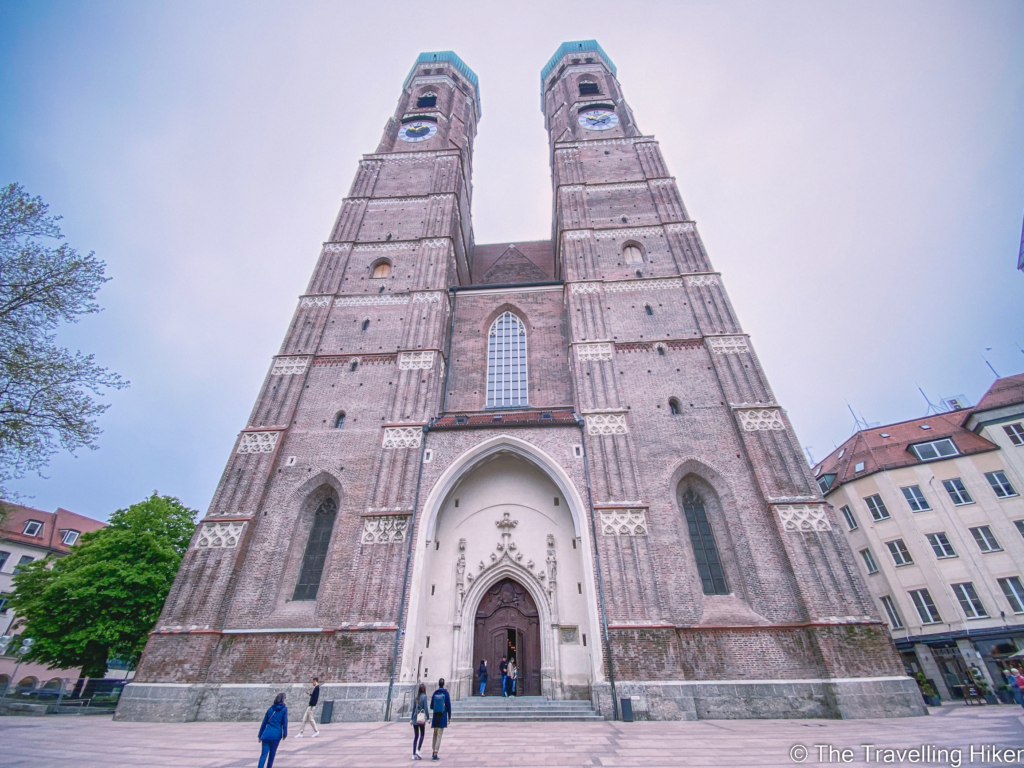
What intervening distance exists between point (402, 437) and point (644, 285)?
436 inches

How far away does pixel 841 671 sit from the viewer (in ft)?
33.8

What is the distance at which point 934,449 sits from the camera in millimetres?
20484

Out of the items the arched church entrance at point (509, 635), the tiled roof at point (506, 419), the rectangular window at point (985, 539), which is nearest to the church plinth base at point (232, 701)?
the arched church entrance at point (509, 635)

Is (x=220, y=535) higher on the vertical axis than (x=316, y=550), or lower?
higher

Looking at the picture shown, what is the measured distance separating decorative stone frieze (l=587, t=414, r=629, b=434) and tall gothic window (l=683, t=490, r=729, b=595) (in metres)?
2.77

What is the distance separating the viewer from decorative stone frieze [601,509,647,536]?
40.1ft

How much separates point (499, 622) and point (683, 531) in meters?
5.93

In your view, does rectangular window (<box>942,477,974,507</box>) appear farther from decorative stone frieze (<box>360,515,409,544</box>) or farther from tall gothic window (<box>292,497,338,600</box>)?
tall gothic window (<box>292,497,338,600</box>)

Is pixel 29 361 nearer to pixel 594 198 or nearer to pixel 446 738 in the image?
pixel 446 738

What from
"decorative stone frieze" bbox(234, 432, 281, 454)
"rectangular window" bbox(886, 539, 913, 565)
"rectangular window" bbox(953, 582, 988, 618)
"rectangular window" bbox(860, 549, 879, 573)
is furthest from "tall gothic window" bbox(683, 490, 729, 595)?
"decorative stone frieze" bbox(234, 432, 281, 454)

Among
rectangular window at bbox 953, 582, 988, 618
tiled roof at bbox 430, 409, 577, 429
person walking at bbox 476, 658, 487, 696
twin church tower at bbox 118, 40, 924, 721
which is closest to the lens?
twin church tower at bbox 118, 40, 924, 721

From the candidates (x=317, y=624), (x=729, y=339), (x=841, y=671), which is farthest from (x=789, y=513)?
(x=317, y=624)

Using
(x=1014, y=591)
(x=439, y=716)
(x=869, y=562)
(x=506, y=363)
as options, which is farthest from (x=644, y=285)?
(x=1014, y=591)

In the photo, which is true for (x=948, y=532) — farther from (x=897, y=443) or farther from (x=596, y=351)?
(x=596, y=351)
